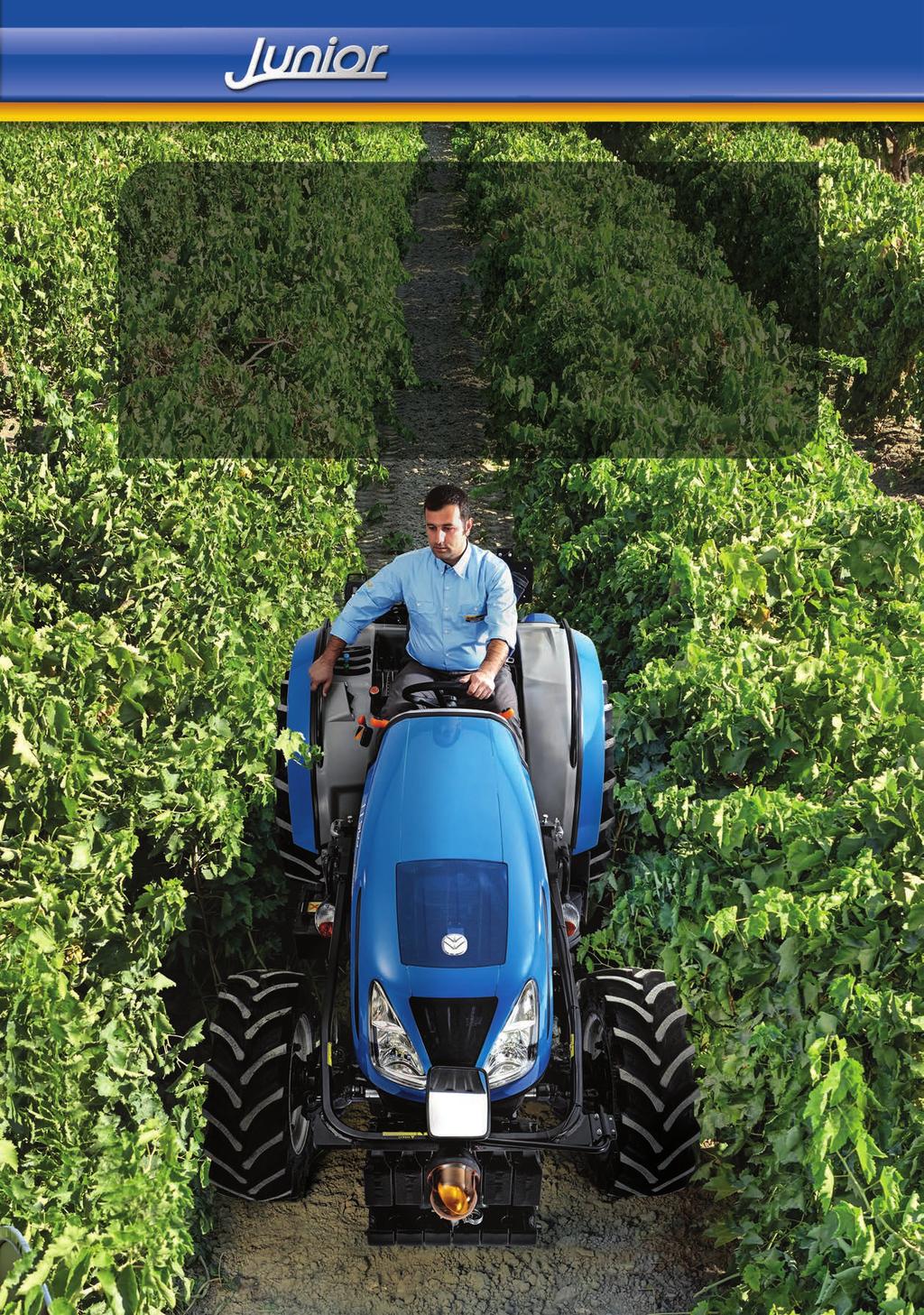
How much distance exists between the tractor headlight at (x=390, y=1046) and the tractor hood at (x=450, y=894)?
2cm

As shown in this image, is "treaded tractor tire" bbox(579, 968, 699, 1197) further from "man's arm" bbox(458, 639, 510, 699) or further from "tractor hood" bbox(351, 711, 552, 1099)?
"man's arm" bbox(458, 639, 510, 699)

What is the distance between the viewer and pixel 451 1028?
3.32 meters

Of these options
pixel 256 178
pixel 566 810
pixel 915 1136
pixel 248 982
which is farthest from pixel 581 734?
pixel 256 178

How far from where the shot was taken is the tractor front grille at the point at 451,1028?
131 inches

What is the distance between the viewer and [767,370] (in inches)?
312

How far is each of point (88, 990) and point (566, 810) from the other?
179 centimetres

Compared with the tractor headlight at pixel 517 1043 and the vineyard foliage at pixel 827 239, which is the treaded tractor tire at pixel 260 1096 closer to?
the tractor headlight at pixel 517 1043

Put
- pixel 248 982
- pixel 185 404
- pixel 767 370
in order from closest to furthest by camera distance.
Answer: pixel 248 982
pixel 185 404
pixel 767 370

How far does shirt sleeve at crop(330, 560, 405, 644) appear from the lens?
455 centimetres

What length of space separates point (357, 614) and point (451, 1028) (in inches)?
71.6

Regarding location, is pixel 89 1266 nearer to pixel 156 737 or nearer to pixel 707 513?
pixel 156 737

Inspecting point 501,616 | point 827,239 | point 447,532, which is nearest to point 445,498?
point 447,532

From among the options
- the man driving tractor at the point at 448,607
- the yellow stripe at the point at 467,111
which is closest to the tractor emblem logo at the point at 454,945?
the man driving tractor at the point at 448,607

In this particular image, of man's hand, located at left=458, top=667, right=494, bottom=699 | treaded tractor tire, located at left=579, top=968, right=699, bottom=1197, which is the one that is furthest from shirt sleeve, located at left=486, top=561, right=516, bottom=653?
treaded tractor tire, located at left=579, top=968, right=699, bottom=1197
